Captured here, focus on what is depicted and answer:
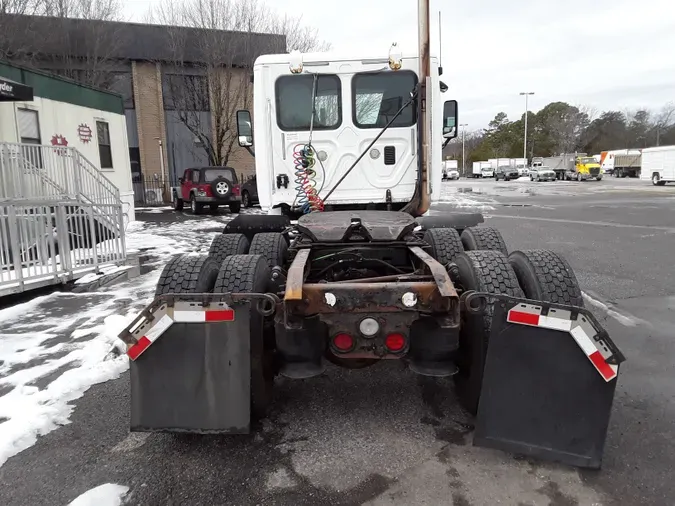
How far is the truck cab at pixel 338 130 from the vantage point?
5.68 meters

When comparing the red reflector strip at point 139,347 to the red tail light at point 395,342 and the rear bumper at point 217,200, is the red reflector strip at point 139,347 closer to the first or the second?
the red tail light at point 395,342

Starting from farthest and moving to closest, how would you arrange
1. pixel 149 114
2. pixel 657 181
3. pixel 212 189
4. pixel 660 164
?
pixel 657 181 < pixel 660 164 < pixel 149 114 < pixel 212 189

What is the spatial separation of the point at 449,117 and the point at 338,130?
1.35 meters

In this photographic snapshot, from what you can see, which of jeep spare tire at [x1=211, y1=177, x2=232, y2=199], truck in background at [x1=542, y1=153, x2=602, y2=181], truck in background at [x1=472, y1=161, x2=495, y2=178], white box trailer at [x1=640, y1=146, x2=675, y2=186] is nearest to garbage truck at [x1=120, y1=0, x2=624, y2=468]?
jeep spare tire at [x1=211, y1=177, x2=232, y2=199]

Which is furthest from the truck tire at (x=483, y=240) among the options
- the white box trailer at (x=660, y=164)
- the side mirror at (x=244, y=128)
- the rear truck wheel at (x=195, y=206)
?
the white box trailer at (x=660, y=164)

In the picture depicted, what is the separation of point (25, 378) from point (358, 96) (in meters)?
4.29

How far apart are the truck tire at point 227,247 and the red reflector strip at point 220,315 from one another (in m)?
2.03

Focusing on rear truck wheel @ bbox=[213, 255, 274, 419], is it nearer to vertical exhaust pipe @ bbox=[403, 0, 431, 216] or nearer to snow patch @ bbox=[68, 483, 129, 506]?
snow patch @ bbox=[68, 483, 129, 506]

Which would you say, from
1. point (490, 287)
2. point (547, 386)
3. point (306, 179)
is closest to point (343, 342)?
point (490, 287)

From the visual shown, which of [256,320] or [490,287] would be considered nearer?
[256,320]

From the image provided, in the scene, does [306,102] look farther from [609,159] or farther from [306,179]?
[609,159]

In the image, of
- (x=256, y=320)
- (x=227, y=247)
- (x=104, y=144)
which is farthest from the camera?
(x=104, y=144)

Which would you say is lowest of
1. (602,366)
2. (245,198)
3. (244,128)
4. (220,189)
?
(602,366)

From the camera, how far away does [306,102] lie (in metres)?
5.74
